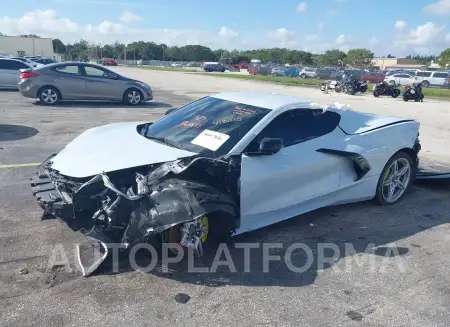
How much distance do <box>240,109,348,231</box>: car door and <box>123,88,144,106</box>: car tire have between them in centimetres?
1143

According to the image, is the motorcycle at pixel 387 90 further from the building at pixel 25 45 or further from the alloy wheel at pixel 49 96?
the building at pixel 25 45

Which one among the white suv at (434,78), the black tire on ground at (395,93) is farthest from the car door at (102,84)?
the white suv at (434,78)

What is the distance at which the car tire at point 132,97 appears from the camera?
15.3m

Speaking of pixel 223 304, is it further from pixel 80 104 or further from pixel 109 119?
pixel 80 104

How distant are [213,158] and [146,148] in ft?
2.27

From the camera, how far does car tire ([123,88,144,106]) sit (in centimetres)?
1526

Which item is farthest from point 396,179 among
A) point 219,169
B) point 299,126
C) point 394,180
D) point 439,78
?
point 439,78

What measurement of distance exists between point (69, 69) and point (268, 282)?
1263 cm

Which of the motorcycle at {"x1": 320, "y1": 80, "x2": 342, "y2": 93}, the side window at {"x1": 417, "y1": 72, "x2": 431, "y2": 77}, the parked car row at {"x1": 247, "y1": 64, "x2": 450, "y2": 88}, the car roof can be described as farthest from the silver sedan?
the side window at {"x1": 417, "y1": 72, "x2": 431, "y2": 77}

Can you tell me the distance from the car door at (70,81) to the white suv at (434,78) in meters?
34.2

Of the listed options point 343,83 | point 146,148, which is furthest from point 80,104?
point 343,83

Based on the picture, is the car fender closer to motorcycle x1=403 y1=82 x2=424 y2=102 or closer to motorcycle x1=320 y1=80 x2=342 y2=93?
motorcycle x1=403 y1=82 x2=424 y2=102

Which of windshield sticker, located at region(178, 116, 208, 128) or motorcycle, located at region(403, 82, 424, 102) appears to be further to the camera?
motorcycle, located at region(403, 82, 424, 102)

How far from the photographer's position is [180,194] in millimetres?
3465
